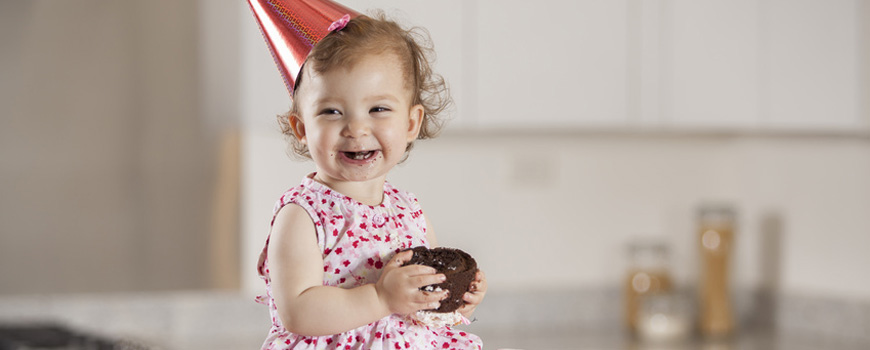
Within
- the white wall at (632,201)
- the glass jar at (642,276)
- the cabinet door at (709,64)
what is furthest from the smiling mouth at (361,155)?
the glass jar at (642,276)

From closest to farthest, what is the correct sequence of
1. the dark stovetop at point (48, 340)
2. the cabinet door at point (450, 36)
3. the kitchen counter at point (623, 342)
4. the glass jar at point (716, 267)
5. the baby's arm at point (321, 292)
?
the baby's arm at point (321, 292) < the dark stovetop at point (48, 340) < the cabinet door at point (450, 36) < the kitchen counter at point (623, 342) < the glass jar at point (716, 267)

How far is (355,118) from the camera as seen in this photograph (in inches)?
17.0

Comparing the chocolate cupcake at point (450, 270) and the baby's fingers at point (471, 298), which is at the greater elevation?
the chocolate cupcake at point (450, 270)

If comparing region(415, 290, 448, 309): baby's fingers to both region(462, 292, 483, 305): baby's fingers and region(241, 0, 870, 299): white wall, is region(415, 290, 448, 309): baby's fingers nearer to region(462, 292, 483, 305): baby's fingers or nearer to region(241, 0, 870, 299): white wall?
region(462, 292, 483, 305): baby's fingers

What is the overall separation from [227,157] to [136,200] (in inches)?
8.3

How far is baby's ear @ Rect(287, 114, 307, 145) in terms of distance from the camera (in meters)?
Result: 0.45

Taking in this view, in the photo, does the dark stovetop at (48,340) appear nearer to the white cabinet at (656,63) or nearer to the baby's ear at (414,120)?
the white cabinet at (656,63)

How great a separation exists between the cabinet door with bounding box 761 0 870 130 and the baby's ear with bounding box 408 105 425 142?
173cm

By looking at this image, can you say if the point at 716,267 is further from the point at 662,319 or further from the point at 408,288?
the point at 408,288

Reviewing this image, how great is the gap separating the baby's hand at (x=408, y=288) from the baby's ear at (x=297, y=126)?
80 millimetres

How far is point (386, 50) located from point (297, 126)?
55mm

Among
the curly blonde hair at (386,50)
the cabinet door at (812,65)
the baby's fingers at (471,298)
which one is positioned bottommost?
the baby's fingers at (471,298)

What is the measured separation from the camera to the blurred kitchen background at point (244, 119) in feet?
6.70

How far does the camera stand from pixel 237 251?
214 centimetres
